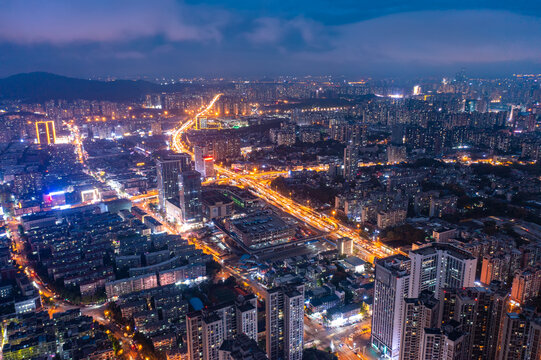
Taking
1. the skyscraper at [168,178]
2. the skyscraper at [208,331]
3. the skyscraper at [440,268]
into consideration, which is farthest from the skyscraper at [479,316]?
the skyscraper at [168,178]

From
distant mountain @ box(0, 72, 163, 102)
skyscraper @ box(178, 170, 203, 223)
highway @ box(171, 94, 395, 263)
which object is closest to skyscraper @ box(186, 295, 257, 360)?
highway @ box(171, 94, 395, 263)

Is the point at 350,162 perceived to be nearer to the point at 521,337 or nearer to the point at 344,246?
the point at 344,246

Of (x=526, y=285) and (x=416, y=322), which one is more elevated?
(x=416, y=322)

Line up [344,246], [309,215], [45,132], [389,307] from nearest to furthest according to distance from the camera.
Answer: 1. [389,307]
2. [344,246]
3. [309,215]
4. [45,132]

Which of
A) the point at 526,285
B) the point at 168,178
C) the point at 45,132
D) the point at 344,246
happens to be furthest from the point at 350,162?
the point at 45,132

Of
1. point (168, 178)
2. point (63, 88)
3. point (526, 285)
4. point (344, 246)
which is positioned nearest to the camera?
point (526, 285)

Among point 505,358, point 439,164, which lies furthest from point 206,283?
point 439,164

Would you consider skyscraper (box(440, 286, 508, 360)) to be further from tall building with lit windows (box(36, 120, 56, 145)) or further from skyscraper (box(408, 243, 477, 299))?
tall building with lit windows (box(36, 120, 56, 145))

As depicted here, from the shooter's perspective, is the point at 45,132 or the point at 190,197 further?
the point at 45,132
